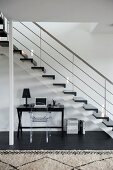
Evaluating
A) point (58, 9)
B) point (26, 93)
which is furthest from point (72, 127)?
point (58, 9)

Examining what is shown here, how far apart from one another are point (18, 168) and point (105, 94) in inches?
160

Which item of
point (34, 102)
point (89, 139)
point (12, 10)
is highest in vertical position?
point (12, 10)

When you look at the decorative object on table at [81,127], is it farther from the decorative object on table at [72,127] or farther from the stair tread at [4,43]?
the stair tread at [4,43]

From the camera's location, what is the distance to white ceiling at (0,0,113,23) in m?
4.89

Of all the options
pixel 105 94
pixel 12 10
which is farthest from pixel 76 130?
pixel 12 10

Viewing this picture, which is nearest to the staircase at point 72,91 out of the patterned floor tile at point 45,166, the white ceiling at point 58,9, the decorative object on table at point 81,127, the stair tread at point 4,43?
the stair tread at point 4,43

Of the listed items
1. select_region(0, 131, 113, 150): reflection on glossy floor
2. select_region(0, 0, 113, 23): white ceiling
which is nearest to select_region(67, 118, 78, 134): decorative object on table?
select_region(0, 131, 113, 150): reflection on glossy floor

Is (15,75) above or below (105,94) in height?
above

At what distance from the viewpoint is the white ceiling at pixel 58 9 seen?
4.89 meters

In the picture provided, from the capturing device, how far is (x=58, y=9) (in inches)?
193

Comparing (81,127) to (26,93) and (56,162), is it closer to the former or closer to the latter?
(26,93)

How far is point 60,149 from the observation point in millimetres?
4961

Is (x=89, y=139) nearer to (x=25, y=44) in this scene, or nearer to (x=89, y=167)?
(x=89, y=167)

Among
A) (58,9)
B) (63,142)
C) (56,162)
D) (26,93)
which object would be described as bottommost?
(63,142)
